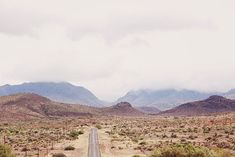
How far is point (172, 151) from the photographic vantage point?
46.2 meters

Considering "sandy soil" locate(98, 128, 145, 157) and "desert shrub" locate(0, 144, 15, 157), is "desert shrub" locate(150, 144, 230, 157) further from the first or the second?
"sandy soil" locate(98, 128, 145, 157)

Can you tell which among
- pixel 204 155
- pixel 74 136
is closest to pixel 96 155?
pixel 204 155

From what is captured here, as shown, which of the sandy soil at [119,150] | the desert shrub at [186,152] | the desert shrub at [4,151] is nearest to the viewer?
the desert shrub at [186,152]

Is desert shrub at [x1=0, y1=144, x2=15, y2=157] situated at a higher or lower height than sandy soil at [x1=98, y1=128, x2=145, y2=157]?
higher

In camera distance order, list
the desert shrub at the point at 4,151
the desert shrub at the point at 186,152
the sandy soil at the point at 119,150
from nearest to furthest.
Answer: the desert shrub at the point at 186,152
the desert shrub at the point at 4,151
the sandy soil at the point at 119,150

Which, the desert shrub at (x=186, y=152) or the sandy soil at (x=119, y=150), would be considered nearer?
the desert shrub at (x=186, y=152)

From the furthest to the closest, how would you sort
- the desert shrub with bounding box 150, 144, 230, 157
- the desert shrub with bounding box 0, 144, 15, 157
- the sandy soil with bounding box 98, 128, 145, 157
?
1. the sandy soil with bounding box 98, 128, 145, 157
2. the desert shrub with bounding box 0, 144, 15, 157
3. the desert shrub with bounding box 150, 144, 230, 157

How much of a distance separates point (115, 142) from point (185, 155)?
4312 centimetres

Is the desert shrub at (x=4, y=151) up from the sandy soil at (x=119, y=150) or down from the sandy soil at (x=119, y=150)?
up

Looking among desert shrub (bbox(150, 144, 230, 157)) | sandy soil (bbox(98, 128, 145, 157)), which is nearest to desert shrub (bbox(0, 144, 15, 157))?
desert shrub (bbox(150, 144, 230, 157))

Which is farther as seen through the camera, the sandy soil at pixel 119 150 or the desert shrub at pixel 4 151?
the sandy soil at pixel 119 150

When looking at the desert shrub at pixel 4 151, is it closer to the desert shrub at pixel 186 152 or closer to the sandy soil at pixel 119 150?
the desert shrub at pixel 186 152

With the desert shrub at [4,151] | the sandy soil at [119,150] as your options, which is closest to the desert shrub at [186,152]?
the desert shrub at [4,151]

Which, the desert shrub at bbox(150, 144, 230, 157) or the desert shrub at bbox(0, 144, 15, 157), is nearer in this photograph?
the desert shrub at bbox(150, 144, 230, 157)
